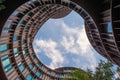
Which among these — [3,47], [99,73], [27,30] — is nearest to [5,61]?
[3,47]

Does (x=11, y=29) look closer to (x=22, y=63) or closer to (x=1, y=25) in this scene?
(x=1, y=25)

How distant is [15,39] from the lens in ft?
115

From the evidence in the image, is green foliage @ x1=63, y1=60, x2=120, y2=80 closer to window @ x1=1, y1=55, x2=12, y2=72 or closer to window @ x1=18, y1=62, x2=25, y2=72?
window @ x1=1, y1=55, x2=12, y2=72

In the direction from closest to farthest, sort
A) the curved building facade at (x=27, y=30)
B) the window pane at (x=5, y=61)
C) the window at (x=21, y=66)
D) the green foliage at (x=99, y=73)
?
the green foliage at (x=99, y=73) < the curved building facade at (x=27, y=30) < the window pane at (x=5, y=61) < the window at (x=21, y=66)

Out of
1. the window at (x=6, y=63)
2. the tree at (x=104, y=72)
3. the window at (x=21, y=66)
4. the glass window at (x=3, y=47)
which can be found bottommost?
the window at (x=21, y=66)

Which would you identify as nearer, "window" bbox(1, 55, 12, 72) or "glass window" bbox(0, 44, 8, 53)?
"glass window" bbox(0, 44, 8, 53)

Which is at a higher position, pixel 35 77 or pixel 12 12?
pixel 12 12

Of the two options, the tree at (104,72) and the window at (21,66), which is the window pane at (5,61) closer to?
the window at (21,66)

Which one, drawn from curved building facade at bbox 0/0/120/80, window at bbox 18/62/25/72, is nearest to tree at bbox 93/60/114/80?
curved building facade at bbox 0/0/120/80

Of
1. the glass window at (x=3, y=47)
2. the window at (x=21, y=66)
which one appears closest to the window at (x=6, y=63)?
the glass window at (x=3, y=47)

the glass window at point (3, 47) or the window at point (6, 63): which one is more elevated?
the glass window at point (3, 47)

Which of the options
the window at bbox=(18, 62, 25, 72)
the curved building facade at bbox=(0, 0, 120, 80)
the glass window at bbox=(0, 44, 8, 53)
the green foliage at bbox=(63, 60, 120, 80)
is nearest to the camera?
the green foliage at bbox=(63, 60, 120, 80)

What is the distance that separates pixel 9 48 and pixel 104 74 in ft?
67.0

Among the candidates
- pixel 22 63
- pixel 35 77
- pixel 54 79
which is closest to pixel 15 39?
pixel 22 63
